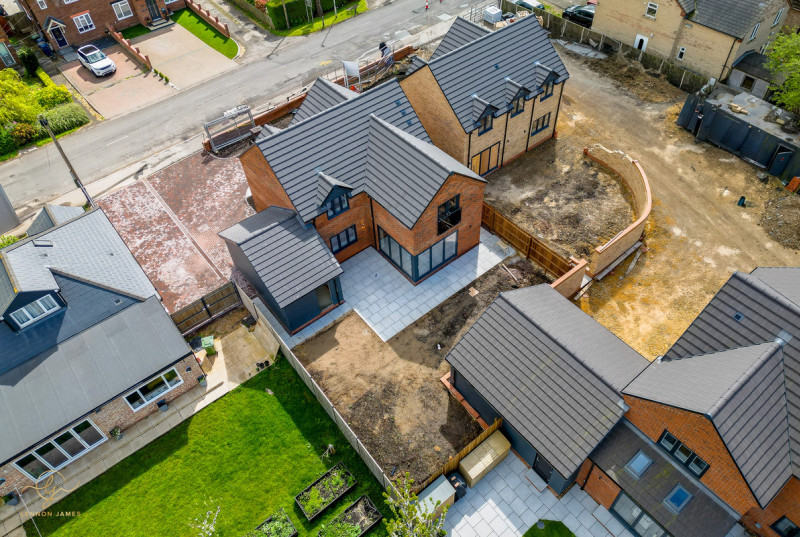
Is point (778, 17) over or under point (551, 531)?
over

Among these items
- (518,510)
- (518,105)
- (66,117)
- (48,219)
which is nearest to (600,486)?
(518,510)

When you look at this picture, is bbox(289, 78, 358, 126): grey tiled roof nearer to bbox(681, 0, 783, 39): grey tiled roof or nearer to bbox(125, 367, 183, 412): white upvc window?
bbox(125, 367, 183, 412): white upvc window

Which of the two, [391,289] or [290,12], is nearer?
[391,289]

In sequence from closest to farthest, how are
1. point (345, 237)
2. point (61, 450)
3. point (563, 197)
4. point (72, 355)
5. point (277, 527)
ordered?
point (277, 527) → point (61, 450) → point (72, 355) → point (345, 237) → point (563, 197)

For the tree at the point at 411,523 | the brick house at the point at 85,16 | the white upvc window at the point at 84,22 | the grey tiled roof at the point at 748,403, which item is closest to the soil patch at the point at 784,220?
the grey tiled roof at the point at 748,403

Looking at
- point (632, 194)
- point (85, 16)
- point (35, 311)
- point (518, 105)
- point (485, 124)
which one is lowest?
point (632, 194)

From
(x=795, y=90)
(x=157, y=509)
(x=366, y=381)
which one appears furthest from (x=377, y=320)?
(x=795, y=90)

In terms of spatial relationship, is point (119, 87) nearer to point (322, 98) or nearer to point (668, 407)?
point (322, 98)
